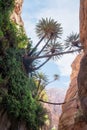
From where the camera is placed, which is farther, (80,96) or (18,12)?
(18,12)

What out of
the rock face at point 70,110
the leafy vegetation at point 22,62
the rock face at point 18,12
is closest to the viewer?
the leafy vegetation at point 22,62

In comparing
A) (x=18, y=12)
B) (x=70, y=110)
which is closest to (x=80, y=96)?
(x=70, y=110)

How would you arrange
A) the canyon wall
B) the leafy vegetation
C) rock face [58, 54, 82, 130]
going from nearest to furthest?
the canyon wall < the leafy vegetation < rock face [58, 54, 82, 130]

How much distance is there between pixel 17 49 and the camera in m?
22.9

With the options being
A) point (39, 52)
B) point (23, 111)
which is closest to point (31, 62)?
point (39, 52)

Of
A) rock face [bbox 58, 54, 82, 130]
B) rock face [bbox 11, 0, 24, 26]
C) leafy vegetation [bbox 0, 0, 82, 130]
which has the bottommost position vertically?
rock face [bbox 58, 54, 82, 130]

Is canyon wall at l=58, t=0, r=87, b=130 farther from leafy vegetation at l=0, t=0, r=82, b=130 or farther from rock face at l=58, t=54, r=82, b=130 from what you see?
leafy vegetation at l=0, t=0, r=82, b=130

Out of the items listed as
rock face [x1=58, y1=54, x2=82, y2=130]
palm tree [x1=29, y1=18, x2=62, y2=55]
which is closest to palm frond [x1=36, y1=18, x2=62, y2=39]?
palm tree [x1=29, y1=18, x2=62, y2=55]

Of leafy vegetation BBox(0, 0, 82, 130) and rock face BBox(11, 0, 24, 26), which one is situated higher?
rock face BBox(11, 0, 24, 26)

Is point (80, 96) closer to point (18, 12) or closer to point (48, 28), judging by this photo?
point (48, 28)

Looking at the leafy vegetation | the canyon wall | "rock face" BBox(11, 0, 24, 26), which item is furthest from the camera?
"rock face" BBox(11, 0, 24, 26)

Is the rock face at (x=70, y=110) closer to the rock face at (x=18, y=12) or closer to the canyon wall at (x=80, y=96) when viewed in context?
the canyon wall at (x=80, y=96)

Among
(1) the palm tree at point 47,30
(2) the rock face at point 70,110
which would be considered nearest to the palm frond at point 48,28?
(1) the palm tree at point 47,30

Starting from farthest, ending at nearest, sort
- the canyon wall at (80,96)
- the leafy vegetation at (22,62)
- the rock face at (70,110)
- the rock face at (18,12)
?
1. the rock face at (18,12)
2. the rock face at (70,110)
3. the leafy vegetation at (22,62)
4. the canyon wall at (80,96)
